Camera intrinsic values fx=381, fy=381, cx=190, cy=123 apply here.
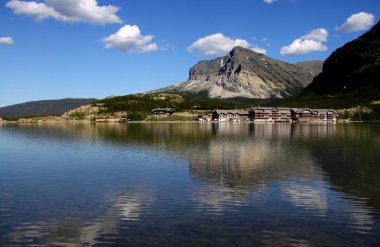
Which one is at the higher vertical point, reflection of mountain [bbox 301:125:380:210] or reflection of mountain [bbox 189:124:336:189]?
reflection of mountain [bbox 189:124:336:189]

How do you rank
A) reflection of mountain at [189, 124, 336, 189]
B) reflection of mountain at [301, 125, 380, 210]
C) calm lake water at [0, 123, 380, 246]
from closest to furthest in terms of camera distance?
calm lake water at [0, 123, 380, 246] < reflection of mountain at [301, 125, 380, 210] < reflection of mountain at [189, 124, 336, 189]

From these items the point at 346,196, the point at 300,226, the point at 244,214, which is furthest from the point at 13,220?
the point at 346,196

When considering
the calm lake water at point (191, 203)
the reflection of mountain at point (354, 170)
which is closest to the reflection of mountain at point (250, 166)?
the calm lake water at point (191, 203)

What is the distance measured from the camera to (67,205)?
28578 mm

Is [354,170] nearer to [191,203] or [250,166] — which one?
[250,166]

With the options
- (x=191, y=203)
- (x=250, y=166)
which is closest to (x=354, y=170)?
(x=250, y=166)

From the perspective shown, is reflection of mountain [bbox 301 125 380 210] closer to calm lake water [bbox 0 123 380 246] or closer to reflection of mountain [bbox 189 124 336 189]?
calm lake water [bbox 0 123 380 246]

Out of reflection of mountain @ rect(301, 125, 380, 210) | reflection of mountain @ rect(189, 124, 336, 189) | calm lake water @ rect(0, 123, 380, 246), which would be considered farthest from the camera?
reflection of mountain @ rect(189, 124, 336, 189)

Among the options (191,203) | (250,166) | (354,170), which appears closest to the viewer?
(191,203)

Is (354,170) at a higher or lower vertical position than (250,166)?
lower

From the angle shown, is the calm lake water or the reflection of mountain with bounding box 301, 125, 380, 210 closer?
the calm lake water

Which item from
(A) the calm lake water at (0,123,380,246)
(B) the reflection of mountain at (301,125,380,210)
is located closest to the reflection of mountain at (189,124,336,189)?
(A) the calm lake water at (0,123,380,246)

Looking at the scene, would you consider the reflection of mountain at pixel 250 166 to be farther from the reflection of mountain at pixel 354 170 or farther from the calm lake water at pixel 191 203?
the reflection of mountain at pixel 354 170

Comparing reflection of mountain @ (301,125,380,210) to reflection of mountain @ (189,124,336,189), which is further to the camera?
reflection of mountain @ (189,124,336,189)
